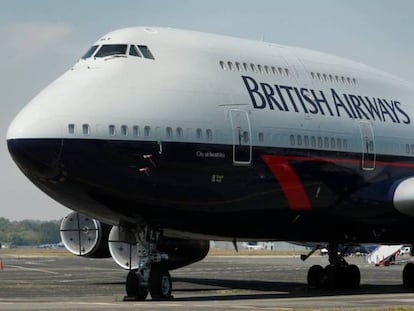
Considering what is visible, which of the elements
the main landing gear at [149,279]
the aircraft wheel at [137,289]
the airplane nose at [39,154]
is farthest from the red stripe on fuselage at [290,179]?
the airplane nose at [39,154]

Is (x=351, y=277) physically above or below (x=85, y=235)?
below

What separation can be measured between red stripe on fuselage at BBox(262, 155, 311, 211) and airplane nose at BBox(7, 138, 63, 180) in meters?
5.61

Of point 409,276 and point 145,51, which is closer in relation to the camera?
point 145,51

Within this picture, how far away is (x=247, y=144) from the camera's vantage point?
992 inches

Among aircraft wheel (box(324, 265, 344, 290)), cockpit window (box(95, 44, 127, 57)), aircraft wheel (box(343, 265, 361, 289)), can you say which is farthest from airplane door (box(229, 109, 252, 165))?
aircraft wheel (box(343, 265, 361, 289))

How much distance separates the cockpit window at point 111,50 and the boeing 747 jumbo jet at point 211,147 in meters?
0.04

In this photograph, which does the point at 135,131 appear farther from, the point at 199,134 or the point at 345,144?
the point at 345,144

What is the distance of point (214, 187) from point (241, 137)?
1470mm

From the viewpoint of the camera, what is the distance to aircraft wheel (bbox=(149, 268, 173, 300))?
943 inches

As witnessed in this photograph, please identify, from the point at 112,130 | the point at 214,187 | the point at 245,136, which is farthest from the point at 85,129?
the point at 245,136

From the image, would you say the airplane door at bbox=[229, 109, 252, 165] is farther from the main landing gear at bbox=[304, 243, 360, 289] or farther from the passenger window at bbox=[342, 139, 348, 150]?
the main landing gear at bbox=[304, 243, 360, 289]

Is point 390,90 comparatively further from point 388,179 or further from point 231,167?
point 231,167

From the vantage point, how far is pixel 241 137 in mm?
A: 25109

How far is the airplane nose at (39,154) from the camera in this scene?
22.6 meters
